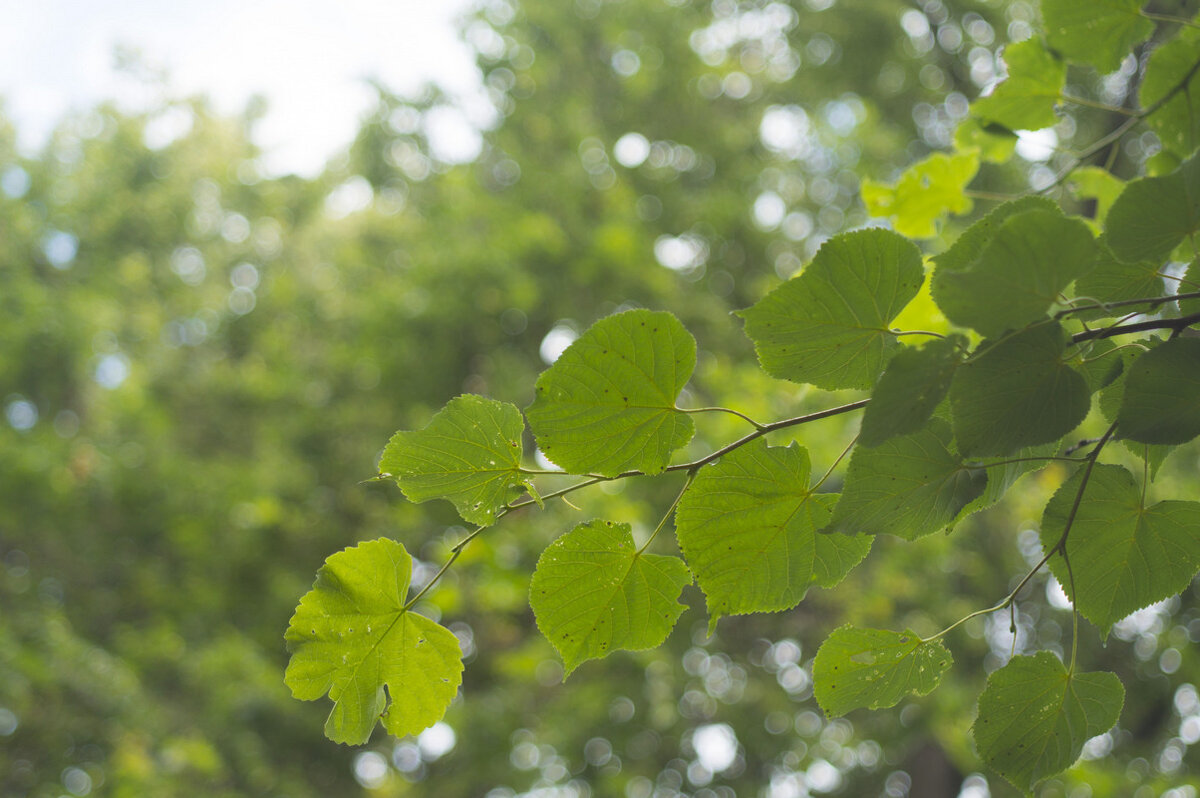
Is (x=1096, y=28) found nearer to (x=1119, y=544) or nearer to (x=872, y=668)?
(x=1119, y=544)

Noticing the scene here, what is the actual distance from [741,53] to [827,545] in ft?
21.9

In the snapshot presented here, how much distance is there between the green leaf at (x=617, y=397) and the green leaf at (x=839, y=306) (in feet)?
0.16

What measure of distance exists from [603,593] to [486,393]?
14.6ft

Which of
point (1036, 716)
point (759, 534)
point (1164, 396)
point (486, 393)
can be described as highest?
point (1164, 396)

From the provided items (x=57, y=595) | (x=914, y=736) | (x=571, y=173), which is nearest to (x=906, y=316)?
(x=914, y=736)

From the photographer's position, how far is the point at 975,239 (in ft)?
1.58

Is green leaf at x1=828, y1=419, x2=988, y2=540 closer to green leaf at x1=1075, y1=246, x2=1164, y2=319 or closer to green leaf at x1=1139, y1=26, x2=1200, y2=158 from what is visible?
green leaf at x1=1075, y1=246, x2=1164, y2=319

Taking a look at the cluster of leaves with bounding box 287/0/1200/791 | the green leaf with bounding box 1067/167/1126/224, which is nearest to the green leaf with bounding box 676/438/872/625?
the cluster of leaves with bounding box 287/0/1200/791

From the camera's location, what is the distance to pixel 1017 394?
405 millimetres

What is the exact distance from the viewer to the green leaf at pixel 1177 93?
723 mm

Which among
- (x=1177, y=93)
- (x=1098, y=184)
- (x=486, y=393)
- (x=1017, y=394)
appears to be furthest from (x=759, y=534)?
(x=486, y=393)

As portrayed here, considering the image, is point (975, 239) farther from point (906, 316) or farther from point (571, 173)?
point (571, 173)

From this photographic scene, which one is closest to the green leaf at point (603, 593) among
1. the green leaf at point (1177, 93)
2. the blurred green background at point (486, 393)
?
the green leaf at point (1177, 93)

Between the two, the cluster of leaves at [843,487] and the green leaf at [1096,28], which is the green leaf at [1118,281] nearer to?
the cluster of leaves at [843,487]
